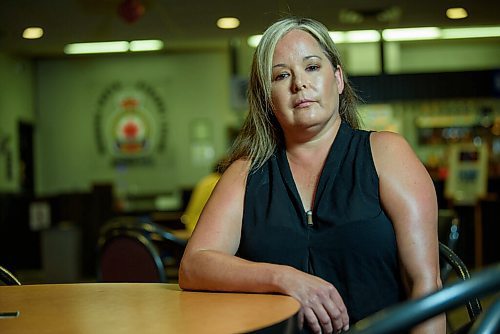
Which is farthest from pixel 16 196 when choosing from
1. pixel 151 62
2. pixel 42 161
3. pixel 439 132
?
pixel 439 132

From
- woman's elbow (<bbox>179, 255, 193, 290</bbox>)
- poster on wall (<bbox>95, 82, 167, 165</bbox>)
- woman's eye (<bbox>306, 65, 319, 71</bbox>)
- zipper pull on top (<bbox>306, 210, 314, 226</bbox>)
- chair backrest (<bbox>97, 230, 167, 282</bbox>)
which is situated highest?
poster on wall (<bbox>95, 82, 167, 165</bbox>)

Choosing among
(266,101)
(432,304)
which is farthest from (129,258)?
(432,304)

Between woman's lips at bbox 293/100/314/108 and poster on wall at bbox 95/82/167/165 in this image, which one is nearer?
woman's lips at bbox 293/100/314/108

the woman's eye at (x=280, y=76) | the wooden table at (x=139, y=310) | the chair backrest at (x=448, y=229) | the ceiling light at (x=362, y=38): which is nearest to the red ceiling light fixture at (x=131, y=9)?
the ceiling light at (x=362, y=38)

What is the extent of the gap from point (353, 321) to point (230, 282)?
0.32m

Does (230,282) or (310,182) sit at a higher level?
(310,182)

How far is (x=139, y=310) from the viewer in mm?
1468

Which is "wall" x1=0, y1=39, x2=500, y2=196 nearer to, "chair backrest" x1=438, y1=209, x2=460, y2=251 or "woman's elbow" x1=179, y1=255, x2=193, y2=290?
"chair backrest" x1=438, y1=209, x2=460, y2=251

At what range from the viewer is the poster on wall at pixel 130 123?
42.9 ft

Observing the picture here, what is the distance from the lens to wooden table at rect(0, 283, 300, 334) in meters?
1.30

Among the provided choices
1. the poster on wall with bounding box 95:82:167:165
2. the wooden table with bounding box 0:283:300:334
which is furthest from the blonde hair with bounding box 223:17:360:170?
the poster on wall with bounding box 95:82:167:165

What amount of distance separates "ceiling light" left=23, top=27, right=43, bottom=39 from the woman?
6.26 metres

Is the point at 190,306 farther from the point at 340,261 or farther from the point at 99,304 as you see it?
the point at 340,261

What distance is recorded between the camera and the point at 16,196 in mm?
11250
